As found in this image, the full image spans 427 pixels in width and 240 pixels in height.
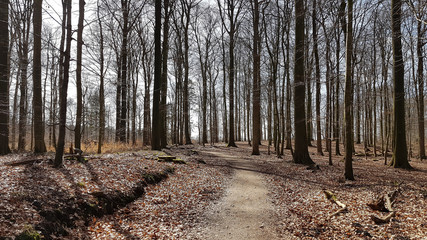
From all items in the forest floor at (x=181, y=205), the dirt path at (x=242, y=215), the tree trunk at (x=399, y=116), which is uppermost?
the tree trunk at (x=399, y=116)

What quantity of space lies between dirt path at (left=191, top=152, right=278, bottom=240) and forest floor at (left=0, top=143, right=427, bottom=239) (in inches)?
0.9

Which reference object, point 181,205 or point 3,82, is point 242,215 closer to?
point 181,205

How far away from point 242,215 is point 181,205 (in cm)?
184

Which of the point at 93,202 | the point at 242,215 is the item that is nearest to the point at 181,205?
the point at 242,215

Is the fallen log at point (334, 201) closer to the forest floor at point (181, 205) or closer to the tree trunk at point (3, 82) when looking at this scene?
the forest floor at point (181, 205)

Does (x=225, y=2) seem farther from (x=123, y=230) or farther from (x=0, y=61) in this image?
(x=123, y=230)

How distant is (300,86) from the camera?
40.5 feet

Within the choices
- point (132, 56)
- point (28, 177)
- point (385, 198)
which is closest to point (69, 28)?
point (28, 177)

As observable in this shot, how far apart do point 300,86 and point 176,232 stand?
10206mm

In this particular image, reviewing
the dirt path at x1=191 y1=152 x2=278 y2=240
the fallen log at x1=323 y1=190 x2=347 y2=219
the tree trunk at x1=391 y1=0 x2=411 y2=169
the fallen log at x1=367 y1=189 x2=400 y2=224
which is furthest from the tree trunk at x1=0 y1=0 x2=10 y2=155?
the tree trunk at x1=391 y1=0 x2=411 y2=169

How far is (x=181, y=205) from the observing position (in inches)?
261

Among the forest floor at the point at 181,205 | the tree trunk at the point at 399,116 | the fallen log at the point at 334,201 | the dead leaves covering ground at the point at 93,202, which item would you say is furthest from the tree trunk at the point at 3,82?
the tree trunk at the point at 399,116

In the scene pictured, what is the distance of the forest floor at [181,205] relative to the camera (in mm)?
4457

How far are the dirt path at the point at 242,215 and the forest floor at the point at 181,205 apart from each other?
0.07 ft
